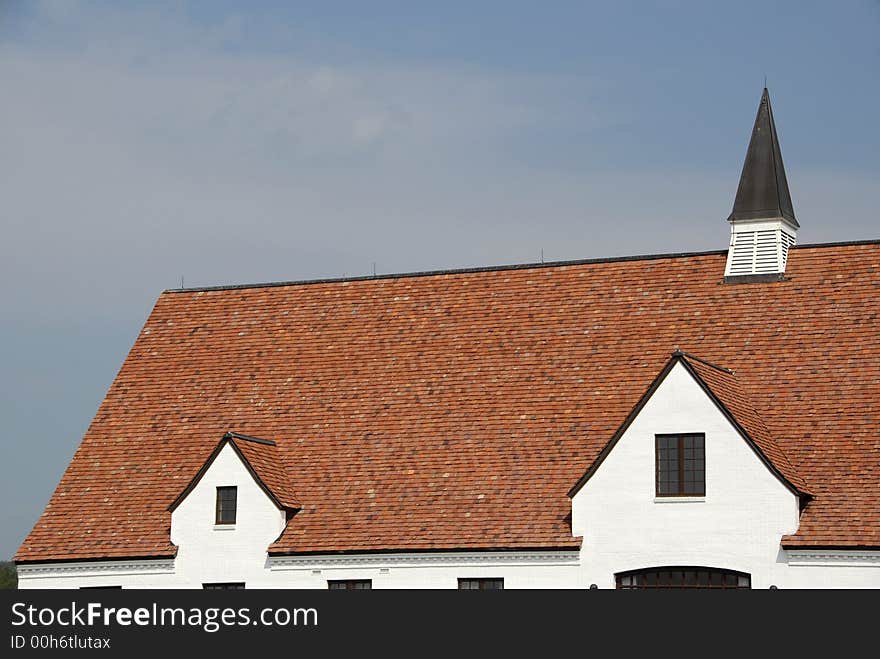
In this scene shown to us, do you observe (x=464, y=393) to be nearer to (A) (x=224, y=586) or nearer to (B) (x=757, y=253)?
(A) (x=224, y=586)

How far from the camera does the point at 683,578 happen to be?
1713 inches

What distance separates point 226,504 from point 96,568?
4609mm

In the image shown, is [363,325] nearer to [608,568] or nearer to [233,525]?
[233,525]

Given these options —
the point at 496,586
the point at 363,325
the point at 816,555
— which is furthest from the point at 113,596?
the point at 363,325

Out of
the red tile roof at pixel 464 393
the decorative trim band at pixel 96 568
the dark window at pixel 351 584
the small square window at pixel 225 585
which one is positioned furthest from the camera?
the decorative trim band at pixel 96 568

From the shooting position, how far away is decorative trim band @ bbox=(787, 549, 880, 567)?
1626 inches

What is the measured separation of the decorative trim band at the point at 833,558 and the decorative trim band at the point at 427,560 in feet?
19.6

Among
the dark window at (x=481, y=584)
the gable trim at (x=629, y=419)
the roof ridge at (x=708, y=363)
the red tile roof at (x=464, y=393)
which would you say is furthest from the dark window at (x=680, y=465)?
the dark window at (x=481, y=584)

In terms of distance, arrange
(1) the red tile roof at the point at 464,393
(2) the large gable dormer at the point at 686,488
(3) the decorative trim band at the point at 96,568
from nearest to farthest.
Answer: (2) the large gable dormer at the point at 686,488
(1) the red tile roof at the point at 464,393
(3) the decorative trim band at the point at 96,568

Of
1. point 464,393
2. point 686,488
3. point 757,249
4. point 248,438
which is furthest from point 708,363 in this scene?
point 248,438

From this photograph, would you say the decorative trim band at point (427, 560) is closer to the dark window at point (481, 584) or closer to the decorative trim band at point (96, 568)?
the dark window at point (481, 584)

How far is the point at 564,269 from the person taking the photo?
53688mm

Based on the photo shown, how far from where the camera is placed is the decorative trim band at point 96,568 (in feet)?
159

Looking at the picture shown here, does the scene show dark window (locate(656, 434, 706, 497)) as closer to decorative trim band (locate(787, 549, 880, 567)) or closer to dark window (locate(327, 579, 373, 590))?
decorative trim band (locate(787, 549, 880, 567))
